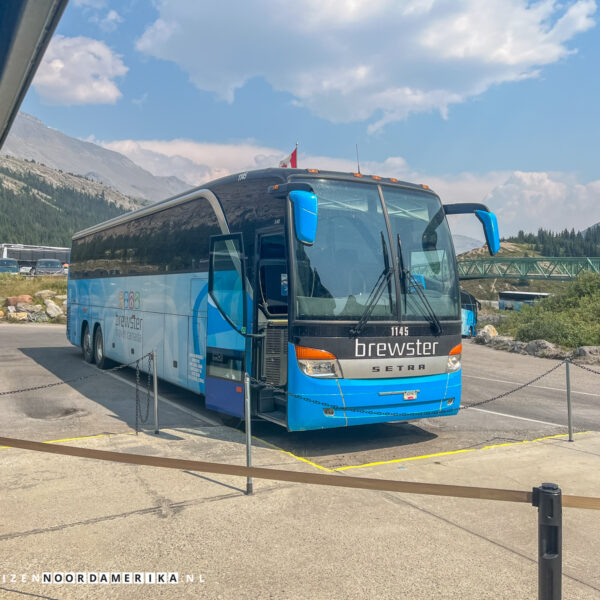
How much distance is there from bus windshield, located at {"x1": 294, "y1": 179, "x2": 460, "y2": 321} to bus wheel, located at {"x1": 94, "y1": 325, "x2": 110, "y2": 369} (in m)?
9.42

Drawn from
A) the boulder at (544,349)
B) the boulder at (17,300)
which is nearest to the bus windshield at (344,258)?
the boulder at (544,349)

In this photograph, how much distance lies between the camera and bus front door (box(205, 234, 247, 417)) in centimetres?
814

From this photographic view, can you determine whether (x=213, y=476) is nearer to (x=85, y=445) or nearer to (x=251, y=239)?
(x=85, y=445)

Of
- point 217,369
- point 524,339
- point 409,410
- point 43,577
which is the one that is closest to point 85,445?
point 217,369

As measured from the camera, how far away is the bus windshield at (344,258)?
732cm

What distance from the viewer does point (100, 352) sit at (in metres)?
15.3

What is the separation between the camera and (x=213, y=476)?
6473 mm

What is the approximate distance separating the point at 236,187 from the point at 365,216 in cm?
206

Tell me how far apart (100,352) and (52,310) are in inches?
879

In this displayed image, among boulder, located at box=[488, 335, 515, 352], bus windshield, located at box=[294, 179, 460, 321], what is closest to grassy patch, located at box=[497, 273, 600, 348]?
Result: boulder, located at box=[488, 335, 515, 352]

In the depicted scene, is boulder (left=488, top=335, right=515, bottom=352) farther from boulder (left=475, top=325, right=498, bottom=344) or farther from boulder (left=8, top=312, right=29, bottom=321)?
boulder (left=8, top=312, right=29, bottom=321)

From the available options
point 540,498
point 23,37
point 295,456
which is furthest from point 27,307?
point 540,498

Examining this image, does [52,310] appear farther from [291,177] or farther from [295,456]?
[295,456]

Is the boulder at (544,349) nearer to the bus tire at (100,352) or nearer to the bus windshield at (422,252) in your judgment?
the bus windshield at (422,252)
